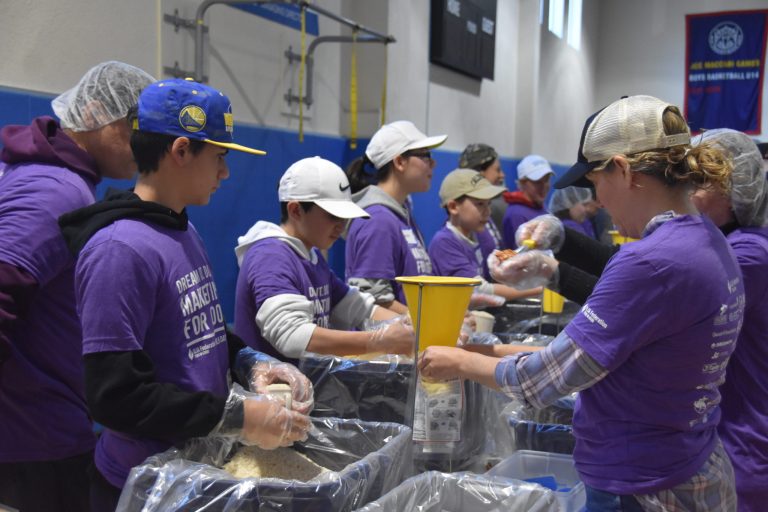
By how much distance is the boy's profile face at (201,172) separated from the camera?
4.87 ft

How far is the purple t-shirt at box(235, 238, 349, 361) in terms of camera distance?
2.01m

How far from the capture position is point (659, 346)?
1355 millimetres

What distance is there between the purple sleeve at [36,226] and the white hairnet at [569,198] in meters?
3.86

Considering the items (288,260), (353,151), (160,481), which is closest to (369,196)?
(288,260)

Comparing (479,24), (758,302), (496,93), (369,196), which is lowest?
(758,302)

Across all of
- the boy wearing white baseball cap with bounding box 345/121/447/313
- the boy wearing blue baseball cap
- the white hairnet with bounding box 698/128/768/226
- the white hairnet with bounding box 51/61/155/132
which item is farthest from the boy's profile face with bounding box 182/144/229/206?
the white hairnet with bounding box 698/128/768/226

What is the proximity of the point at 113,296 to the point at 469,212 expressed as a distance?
8.36ft

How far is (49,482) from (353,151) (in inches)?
137

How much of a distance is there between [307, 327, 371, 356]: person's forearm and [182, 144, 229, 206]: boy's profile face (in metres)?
0.59

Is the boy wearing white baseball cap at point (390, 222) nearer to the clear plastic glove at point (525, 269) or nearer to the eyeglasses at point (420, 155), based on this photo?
the eyeglasses at point (420, 155)

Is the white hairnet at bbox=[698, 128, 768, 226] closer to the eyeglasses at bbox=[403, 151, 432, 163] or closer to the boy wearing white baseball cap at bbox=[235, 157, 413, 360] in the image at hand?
the boy wearing white baseball cap at bbox=[235, 157, 413, 360]

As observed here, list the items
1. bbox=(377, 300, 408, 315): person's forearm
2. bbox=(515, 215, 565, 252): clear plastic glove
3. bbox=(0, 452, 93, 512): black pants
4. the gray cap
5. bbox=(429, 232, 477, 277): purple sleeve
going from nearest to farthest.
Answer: bbox=(0, 452, 93, 512): black pants → bbox=(515, 215, 565, 252): clear plastic glove → bbox=(377, 300, 408, 315): person's forearm → bbox=(429, 232, 477, 277): purple sleeve → the gray cap

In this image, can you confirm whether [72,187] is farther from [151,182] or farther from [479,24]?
[479,24]

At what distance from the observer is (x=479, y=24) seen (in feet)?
21.5
